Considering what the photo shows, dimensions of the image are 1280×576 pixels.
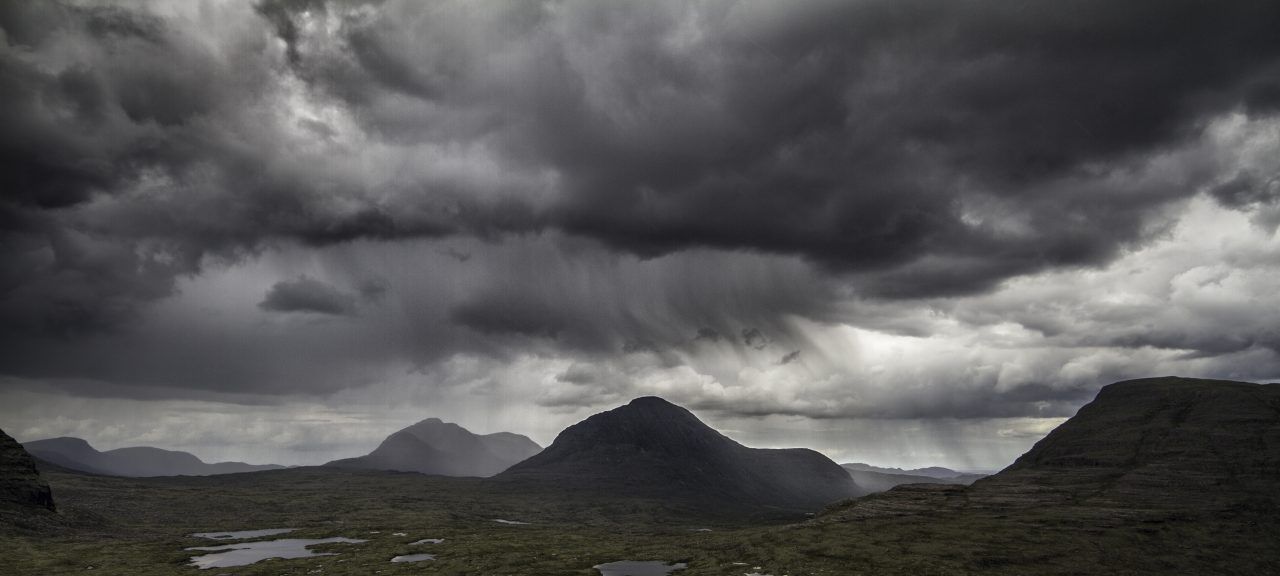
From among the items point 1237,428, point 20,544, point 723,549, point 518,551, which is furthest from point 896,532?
point 20,544

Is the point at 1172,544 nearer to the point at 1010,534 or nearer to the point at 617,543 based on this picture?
the point at 1010,534

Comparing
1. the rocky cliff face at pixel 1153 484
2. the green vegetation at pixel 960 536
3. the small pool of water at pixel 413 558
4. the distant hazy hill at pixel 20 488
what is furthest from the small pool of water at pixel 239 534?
the rocky cliff face at pixel 1153 484

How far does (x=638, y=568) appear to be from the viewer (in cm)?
11988

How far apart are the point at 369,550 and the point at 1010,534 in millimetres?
134684

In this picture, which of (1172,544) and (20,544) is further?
(20,544)

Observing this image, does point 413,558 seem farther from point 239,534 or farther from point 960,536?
point 960,536

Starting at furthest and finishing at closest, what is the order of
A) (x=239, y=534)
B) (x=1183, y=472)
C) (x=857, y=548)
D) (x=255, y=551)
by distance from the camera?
(x=239, y=534)
(x=1183, y=472)
(x=255, y=551)
(x=857, y=548)

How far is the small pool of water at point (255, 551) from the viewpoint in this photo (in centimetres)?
12235

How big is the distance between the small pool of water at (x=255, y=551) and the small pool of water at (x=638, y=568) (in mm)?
59069

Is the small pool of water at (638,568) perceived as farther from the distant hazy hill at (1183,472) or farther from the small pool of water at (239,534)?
the small pool of water at (239,534)

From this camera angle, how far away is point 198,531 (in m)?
186

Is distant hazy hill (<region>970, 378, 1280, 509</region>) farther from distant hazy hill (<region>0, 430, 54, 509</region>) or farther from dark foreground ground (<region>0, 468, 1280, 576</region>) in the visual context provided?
distant hazy hill (<region>0, 430, 54, 509</region>)

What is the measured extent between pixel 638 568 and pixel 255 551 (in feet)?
285

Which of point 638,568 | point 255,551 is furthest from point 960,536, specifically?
point 255,551
